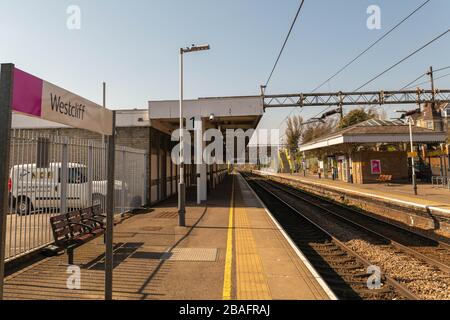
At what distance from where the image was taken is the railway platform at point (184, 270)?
14.9 ft

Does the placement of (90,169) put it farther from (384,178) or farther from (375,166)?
(375,166)

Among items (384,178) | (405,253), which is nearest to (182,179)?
(405,253)

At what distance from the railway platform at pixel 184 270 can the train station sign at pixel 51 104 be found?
9.14ft

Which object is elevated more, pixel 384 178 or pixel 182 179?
pixel 182 179

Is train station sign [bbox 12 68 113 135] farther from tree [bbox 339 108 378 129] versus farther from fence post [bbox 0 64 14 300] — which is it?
tree [bbox 339 108 378 129]

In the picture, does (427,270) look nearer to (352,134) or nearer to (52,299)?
(52,299)

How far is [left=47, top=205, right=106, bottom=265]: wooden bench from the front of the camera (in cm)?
586

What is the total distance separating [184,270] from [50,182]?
3.95m

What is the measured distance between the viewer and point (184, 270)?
5566 millimetres

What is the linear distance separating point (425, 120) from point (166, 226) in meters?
56.4

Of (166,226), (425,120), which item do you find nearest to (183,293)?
(166,226)

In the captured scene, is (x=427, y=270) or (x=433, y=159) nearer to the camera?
(x=427, y=270)

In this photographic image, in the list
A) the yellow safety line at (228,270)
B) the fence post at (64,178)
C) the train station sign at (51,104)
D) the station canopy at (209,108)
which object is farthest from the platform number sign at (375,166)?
the train station sign at (51,104)

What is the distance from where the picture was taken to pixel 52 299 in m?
4.39
